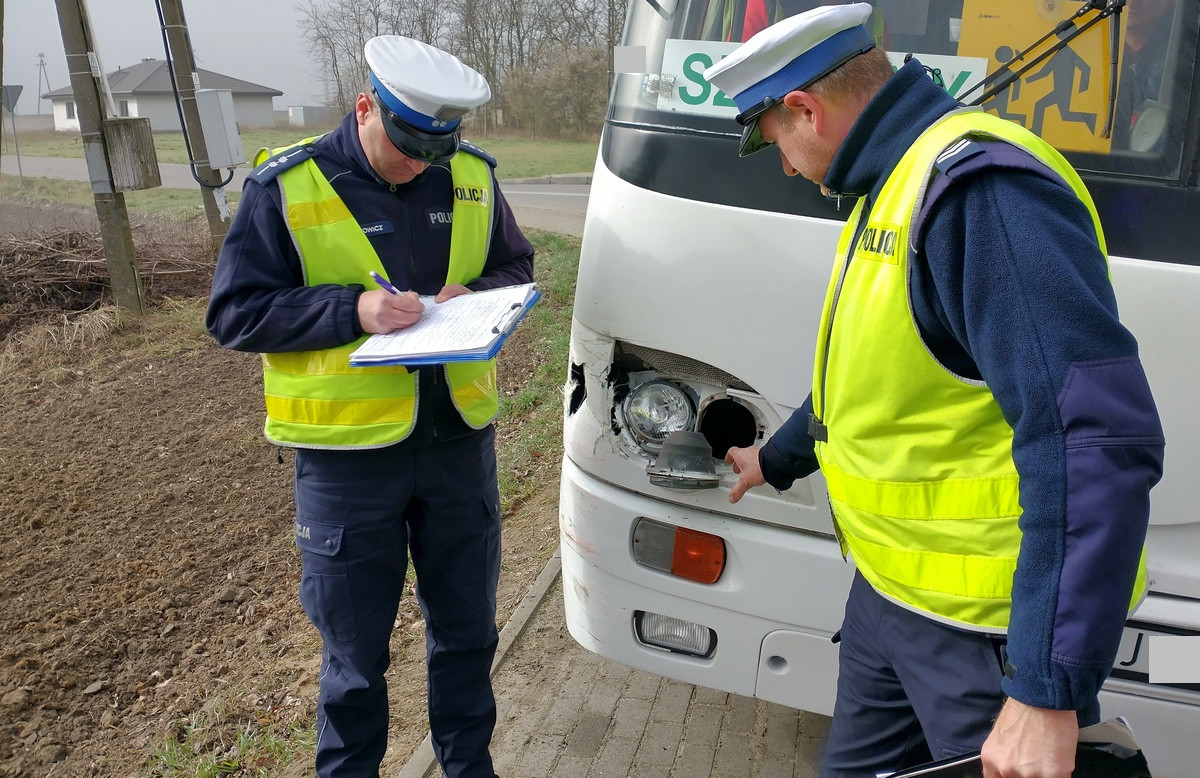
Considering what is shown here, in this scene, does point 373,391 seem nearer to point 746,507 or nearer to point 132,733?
point 746,507

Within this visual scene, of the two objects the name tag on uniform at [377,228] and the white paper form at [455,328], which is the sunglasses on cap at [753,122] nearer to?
the white paper form at [455,328]

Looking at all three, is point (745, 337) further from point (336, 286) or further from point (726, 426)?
point (336, 286)

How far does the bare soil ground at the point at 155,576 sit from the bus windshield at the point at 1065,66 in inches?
98.3

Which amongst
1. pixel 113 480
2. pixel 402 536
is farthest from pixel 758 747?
pixel 113 480

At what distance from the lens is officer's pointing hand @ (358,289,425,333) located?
2.31m

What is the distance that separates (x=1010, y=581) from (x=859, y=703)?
54 centimetres

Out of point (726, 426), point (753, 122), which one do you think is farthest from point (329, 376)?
point (753, 122)

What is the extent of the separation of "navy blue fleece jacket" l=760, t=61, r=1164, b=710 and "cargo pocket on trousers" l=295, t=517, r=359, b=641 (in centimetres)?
166

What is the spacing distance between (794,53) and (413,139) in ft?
3.54

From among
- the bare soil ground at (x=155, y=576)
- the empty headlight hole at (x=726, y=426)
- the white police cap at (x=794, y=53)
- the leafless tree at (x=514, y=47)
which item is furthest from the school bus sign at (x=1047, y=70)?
the leafless tree at (x=514, y=47)

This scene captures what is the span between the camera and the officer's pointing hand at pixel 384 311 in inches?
91.0

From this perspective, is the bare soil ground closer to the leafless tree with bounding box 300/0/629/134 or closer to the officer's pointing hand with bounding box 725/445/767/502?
the officer's pointing hand with bounding box 725/445/767/502

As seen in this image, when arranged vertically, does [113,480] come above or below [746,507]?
below

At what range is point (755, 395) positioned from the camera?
2.25m
